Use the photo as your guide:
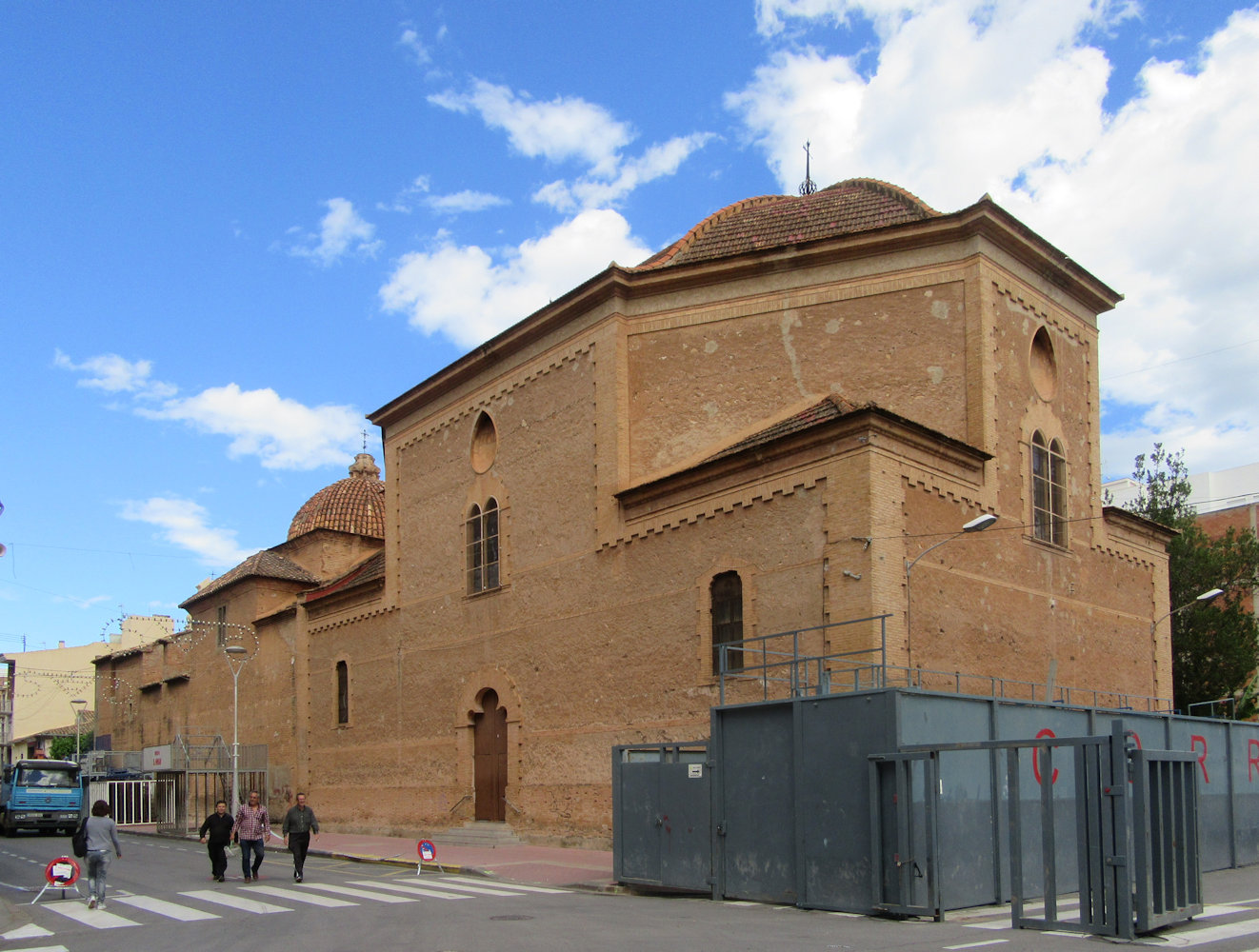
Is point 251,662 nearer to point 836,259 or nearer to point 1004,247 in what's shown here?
point 836,259

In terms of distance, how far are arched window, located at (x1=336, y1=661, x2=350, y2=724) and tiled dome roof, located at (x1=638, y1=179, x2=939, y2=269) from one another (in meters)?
15.6

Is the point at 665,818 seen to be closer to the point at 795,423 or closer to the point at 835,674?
the point at 835,674

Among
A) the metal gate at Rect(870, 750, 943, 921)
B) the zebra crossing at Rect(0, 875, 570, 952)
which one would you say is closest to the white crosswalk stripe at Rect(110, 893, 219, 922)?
the zebra crossing at Rect(0, 875, 570, 952)

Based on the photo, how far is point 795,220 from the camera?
2459 centimetres

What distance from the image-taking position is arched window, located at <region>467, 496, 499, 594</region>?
27562 mm

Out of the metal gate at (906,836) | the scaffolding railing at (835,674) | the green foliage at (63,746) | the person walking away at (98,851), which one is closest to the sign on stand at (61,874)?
the person walking away at (98,851)

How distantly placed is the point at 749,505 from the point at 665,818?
5.99m

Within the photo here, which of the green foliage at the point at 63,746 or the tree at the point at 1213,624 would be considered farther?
the green foliage at the point at 63,746

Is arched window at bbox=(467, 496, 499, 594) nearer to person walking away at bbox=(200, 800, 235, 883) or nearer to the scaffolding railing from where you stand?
the scaffolding railing

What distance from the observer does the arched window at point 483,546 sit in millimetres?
27562

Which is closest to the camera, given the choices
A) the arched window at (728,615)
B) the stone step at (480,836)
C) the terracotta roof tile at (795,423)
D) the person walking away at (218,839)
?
the person walking away at (218,839)

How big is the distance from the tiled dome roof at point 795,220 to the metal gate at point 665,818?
10.7 m

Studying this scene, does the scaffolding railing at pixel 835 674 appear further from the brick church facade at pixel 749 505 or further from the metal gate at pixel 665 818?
the metal gate at pixel 665 818

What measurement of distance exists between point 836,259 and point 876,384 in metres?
2.63
